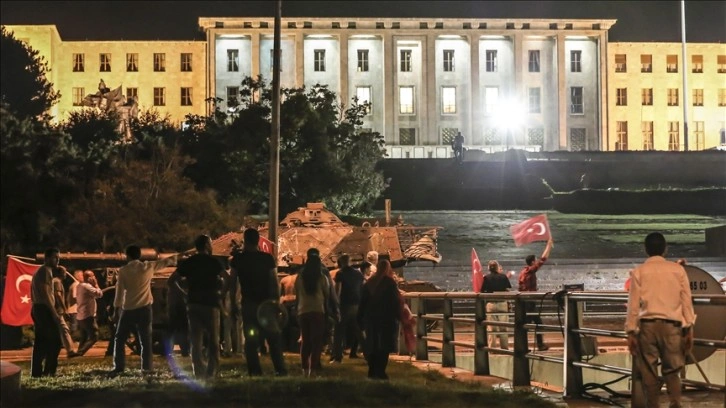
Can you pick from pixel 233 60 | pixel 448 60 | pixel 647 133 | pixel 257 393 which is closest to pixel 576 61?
pixel 647 133

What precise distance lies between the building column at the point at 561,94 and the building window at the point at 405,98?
12955 millimetres

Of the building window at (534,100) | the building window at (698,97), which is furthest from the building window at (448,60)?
the building window at (698,97)

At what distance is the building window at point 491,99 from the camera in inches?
4050

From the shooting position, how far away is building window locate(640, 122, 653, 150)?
107 m

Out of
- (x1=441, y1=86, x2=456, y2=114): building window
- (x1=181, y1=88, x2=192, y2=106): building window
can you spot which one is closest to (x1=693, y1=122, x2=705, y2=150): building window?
(x1=441, y1=86, x2=456, y2=114): building window

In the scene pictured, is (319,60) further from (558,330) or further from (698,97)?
(558,330)

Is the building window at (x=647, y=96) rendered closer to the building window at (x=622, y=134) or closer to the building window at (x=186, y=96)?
the building window at (x=622, y=134)

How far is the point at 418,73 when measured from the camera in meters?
103

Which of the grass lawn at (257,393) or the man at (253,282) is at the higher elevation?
the man at (253,282)

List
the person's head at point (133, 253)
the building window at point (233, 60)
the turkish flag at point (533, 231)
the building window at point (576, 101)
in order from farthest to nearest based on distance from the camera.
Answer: the building window at point (576, 101)
the building window at point (233, 60)
the turkish flag at point (533, 231)
the person's head at point (133, 253)

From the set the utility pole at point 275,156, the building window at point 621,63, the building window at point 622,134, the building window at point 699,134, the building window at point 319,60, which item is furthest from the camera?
the building window at point 699,134

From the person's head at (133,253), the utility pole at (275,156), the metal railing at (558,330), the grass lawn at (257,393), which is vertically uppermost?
the utility pole at (275,156)

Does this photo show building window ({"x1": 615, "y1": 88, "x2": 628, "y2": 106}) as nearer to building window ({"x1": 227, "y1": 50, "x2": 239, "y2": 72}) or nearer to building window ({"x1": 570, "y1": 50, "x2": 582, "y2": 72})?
building window ({"x1": 570, "y1": 50, "x2": 582, "y2": 72})

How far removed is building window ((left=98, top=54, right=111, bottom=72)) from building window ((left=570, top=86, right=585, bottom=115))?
41140 mm
